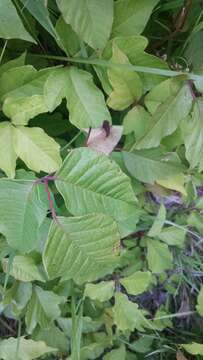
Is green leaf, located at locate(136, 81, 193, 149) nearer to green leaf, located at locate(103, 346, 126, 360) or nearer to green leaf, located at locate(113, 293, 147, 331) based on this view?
green leaf, located at locate(113, 293, 147, 331)

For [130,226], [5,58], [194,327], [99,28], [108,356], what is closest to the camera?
[99,28]

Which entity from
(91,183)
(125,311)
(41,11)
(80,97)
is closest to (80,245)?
(91,183)

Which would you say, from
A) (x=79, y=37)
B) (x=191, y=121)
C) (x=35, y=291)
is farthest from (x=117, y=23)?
(x=35, y=291)

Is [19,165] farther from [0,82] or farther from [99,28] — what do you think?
[99,28]

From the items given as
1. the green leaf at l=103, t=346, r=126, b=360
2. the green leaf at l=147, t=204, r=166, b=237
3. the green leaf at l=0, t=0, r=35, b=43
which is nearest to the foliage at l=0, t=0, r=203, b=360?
the green leaf at l=0, t=0, r=35, b=43

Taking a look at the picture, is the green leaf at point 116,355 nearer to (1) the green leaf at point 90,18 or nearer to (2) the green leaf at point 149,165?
(2) the green leaf at point 149,165

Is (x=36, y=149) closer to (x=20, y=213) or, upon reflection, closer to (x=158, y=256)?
(x=20, y=213)

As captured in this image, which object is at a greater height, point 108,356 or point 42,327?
point 42,327
